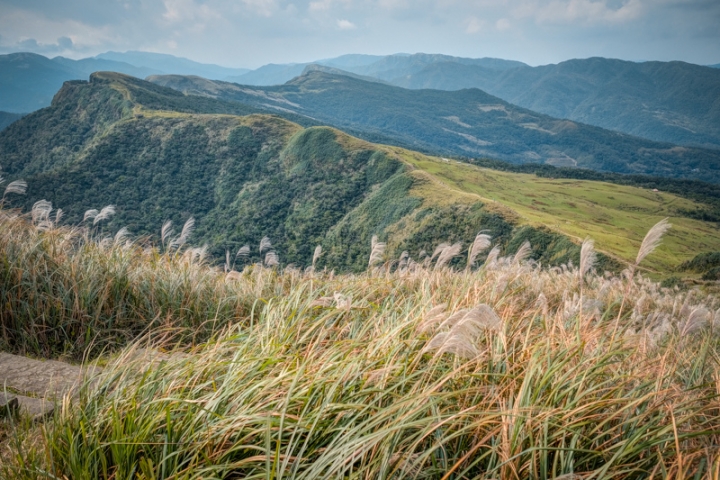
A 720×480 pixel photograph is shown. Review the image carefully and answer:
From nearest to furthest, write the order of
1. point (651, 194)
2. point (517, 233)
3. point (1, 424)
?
1. point (1, 424)
2. point (517, 233)
3. point (651, 194)

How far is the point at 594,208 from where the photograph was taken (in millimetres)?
72688

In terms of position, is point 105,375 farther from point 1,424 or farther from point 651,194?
point 651,194

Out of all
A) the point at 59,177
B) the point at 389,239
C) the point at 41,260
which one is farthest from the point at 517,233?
the point at 59,177

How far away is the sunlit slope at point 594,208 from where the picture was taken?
50594mm

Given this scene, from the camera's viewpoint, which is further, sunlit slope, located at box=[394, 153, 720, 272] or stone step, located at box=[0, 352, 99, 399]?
sunlit slope, located at box=[394, 153, 720, 272]

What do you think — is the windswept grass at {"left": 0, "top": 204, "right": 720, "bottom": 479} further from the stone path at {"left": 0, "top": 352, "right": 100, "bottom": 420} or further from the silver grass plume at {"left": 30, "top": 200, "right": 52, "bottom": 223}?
the silver grass plume at {"left": 30, "top": 200, "right": 52, "bottom": 223}

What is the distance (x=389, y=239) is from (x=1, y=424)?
5757 cm

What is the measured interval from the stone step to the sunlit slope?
4674cm

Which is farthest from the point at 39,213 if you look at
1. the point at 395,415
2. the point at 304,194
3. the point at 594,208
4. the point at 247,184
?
the point at 594,208

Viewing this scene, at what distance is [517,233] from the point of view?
49.3 metres

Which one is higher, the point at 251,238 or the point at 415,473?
the point at 415,473

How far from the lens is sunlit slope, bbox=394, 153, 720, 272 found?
50594mm

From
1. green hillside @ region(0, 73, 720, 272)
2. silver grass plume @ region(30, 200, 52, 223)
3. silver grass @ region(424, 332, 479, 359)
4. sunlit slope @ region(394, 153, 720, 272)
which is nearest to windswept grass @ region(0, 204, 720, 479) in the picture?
silver grass @ region(424, 332, 479, 359)

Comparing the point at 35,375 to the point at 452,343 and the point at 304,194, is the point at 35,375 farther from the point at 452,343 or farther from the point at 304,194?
the point at 304,194
